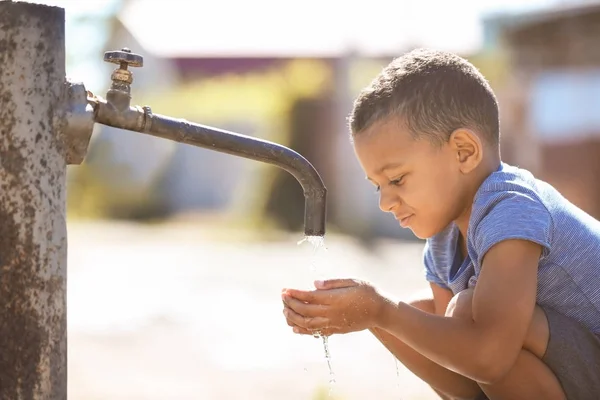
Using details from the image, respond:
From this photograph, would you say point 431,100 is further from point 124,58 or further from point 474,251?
point 124,58

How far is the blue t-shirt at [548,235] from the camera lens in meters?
1.77

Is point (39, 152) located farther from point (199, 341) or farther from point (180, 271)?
point (180, 271)

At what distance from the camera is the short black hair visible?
1.93m

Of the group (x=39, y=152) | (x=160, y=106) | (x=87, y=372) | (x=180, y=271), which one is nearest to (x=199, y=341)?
(x=87, y=372)

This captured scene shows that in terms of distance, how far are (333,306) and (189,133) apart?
41 centimetres

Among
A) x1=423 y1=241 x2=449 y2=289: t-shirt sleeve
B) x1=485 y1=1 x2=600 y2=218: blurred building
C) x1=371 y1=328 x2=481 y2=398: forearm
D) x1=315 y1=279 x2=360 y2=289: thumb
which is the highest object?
x1=485 y1=1 x2=600 y2=218: blurred building

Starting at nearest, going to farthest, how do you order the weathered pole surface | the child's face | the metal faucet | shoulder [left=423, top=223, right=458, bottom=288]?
the weathered pole surface < the metal faucet < the child's face < shoulder [left=423, top=223, right=458, bottom=288]

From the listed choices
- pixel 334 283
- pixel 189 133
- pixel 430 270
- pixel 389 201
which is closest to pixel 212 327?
pixel 430 270

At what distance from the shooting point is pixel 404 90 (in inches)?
76.9

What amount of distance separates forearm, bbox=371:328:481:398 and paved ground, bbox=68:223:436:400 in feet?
0.86

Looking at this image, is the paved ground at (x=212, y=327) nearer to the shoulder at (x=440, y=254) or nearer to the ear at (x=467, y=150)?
the shoulder at (x=440, y=254)

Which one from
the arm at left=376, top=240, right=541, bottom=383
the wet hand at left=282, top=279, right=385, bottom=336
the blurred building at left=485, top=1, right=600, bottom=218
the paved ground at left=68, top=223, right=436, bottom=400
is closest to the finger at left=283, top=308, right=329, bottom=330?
the wet hand at left=282, top=279, right=385, bottom=336

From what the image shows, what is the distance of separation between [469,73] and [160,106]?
489 inches

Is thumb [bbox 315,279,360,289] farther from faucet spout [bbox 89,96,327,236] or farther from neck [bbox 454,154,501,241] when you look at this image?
neck [bbox 454,154,501,241]
